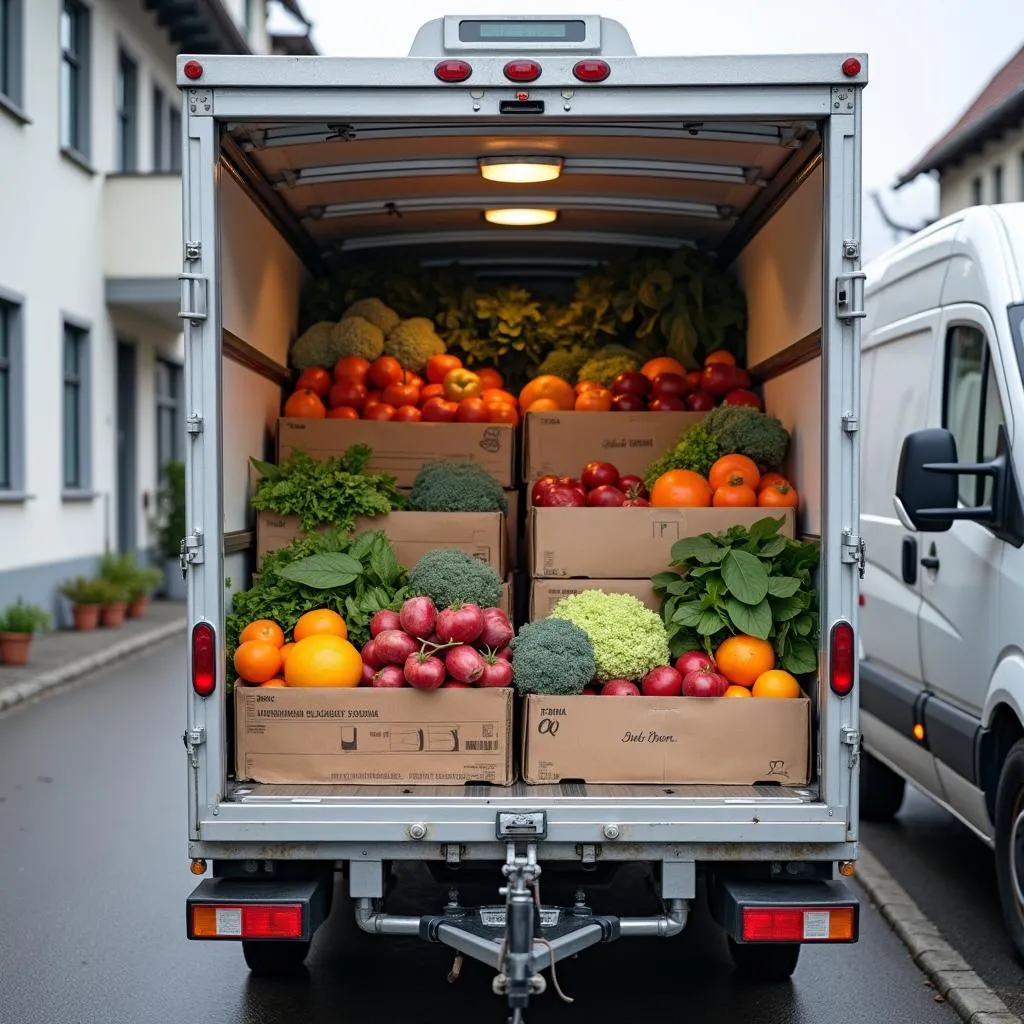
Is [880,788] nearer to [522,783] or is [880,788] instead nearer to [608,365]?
[608,365]

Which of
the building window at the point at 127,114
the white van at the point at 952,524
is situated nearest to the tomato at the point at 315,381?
the white van at the point at 952,524

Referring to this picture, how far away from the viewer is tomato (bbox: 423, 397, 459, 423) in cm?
729

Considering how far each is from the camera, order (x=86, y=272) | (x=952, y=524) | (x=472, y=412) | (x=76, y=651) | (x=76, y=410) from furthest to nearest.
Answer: (x=76, y=410) → (x=86, y=272) → (x=76, y=651) → (x=472, y=412) → (x=952, y=524)

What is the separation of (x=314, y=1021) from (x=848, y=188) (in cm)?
328

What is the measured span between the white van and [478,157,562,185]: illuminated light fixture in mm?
1725

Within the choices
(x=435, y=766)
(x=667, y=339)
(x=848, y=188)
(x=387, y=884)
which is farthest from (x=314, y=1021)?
(x=667, y=339)

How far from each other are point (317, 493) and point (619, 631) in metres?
1.43

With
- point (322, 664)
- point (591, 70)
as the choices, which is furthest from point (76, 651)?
point (591, 70)

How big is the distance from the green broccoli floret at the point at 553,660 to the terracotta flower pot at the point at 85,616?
1300 centimetres

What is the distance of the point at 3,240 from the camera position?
15500 mm

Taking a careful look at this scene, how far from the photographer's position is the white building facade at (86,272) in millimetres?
16156

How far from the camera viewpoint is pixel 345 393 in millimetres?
7195

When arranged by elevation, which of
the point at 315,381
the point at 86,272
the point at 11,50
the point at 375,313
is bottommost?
the point at 315,381

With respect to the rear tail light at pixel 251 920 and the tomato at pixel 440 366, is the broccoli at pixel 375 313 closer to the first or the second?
the tomato at pixel 440 366
